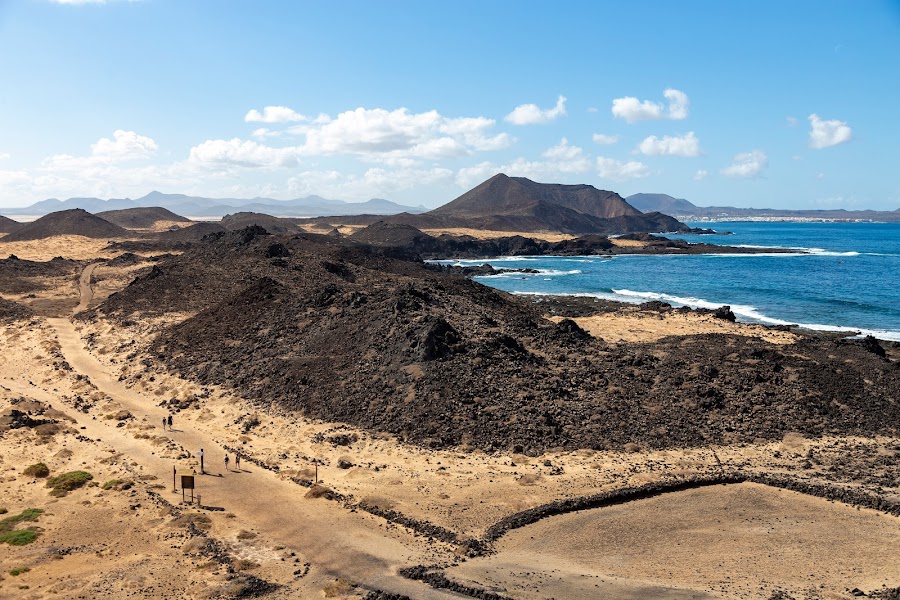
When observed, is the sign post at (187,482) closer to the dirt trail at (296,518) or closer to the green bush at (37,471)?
the dirt trail at (296,518)

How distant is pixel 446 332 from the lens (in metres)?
41.7

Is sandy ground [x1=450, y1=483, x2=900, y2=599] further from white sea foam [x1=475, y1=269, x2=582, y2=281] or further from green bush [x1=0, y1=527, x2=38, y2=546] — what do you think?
white sea foam [x1=475, y1=269, x2=582, y2=281]

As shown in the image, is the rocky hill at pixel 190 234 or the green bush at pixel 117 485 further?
the rocky hill at pixel 190 234

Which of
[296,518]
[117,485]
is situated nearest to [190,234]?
[117,485]

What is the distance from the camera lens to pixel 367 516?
26.5 metres

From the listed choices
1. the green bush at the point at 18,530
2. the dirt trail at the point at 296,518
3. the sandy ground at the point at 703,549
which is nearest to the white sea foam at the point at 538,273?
the dirt trail at the point at 296,518

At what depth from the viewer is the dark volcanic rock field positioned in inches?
1374

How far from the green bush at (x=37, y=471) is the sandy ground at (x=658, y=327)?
A: 41972mm

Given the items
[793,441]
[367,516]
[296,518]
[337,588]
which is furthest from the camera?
[793,441]

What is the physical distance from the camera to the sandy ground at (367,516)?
857 inches

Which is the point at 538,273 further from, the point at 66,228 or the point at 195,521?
the point at 66,228

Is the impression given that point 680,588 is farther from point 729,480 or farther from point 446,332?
point 446,332

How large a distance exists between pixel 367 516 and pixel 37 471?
1655 centimetres

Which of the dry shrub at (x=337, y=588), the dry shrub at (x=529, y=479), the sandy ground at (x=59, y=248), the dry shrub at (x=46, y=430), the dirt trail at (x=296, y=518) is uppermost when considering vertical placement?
the sandy ground at (x=59, y=248)
